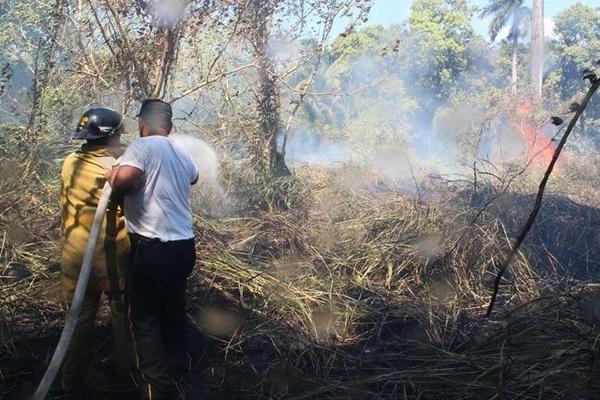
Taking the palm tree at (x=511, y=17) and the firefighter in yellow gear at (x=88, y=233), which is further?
the palm tree at (x=511, y=17)

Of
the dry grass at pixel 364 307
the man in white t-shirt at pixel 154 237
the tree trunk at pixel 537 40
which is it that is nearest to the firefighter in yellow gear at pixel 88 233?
the man in white t-shirt at pixel 154 237

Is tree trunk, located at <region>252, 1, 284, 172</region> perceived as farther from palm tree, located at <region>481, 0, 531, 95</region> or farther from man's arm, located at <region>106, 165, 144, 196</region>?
palm tree, located at <region>481, 0, 531, 95</region>

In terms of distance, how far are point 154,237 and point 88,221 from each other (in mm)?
389

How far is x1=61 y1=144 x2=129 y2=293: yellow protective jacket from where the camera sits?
2.94 meters

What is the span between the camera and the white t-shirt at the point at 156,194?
2809mm

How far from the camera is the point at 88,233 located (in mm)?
2930

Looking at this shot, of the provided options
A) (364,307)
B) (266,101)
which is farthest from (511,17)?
(364,307)

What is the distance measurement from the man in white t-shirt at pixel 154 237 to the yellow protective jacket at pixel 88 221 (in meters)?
0.11

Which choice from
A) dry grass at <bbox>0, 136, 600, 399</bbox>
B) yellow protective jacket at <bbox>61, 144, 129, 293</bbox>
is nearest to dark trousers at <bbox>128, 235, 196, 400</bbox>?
yellow protective jacket at <bbox>61, 144, 129, 293</bbox>

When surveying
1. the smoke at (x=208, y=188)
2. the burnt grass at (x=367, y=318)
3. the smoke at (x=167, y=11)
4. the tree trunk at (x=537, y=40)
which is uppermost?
the tree trunk at (x=537, y=40)

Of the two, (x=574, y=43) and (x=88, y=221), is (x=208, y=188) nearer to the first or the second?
(x=88, y=221)

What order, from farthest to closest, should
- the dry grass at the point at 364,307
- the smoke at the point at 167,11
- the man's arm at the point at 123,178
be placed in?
the smoke at the point at 167,11, the dry grass at the point at 364,307, the man's arm at the point at 123,178

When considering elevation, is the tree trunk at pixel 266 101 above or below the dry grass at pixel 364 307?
above

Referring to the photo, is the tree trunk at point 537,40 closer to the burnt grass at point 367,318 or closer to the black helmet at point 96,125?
the burnt grass at point 367,318
